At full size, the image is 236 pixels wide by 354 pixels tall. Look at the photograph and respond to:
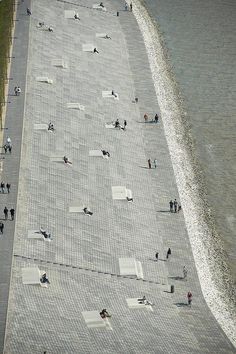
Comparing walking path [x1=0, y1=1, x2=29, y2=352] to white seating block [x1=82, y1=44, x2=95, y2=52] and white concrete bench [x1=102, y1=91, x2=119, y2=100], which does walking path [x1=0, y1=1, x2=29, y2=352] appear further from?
white concrete bench [x1=102, y1=91, x2=119, y2=100]

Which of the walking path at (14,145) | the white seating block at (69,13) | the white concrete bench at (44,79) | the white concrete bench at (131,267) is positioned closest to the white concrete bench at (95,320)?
the walking path at (14,145)

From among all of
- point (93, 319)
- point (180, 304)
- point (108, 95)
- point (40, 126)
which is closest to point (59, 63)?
point (108, 95)

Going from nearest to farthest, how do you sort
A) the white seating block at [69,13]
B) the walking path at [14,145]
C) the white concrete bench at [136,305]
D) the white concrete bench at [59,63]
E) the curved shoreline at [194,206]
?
the walking path at [14,145]
the white concrete bench at [136,305]
the curved shoreline at [194,206]
the white concrete bench at [59,63]
the white seating block at [69,13]

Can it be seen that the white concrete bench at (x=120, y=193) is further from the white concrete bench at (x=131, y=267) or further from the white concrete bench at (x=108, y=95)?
the white concrete bench at (x=108, y=95)

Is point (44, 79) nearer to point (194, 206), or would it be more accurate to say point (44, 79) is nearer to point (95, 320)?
point (194, 206)

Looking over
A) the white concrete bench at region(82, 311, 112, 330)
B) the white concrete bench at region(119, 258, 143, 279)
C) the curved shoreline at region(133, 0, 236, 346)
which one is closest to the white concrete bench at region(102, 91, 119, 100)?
the curved shoreline at region(133, 0, 236, 346)

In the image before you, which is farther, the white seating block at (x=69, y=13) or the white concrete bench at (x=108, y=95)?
the white seating block at (x=69, y=13)

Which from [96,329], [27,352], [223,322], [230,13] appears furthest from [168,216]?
[230,13]
